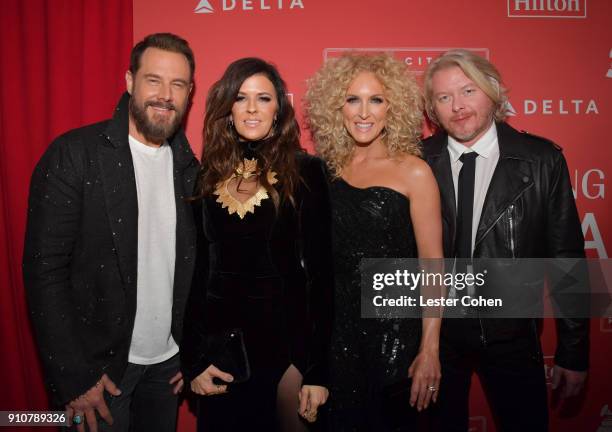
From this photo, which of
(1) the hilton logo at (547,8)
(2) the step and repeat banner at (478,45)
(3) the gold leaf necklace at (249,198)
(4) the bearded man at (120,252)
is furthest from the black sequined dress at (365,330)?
(1) the hilton logo at (547,8)

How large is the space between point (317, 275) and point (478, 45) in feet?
6.52

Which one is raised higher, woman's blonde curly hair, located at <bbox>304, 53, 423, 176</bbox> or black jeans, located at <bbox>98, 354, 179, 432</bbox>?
woman's blonde curly hair, located at <bbox>304, 53, 423, 176</bbox>

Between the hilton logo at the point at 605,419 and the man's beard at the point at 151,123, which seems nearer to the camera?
the man's beard at the point at 151,123

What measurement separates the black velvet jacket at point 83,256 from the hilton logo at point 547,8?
259 cm

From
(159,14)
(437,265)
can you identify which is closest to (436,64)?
(437,265)

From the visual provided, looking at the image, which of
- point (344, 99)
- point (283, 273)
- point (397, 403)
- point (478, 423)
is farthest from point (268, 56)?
point (478, 423)

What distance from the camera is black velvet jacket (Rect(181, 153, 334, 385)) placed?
1.82m

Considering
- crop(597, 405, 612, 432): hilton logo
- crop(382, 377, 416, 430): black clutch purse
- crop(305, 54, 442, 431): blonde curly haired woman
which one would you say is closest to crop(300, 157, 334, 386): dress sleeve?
crop(305, 54, 442, 431): blonde curly haired woman

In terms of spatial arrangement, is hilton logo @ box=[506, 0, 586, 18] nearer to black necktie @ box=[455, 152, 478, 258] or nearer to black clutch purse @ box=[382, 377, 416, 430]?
black necktie @ box=[455, 152, 478, 258]

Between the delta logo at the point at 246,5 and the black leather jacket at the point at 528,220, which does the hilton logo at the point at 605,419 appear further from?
the delta logo at the point at 246,5

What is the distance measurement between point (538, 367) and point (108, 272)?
2290mm

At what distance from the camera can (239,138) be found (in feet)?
6.93

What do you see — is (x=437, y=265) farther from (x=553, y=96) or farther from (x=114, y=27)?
(x=114, y=27)

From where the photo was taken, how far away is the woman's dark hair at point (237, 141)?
194 centimetres
